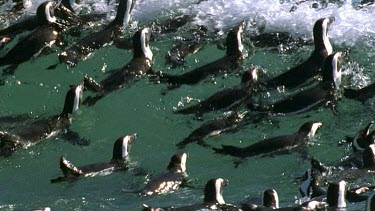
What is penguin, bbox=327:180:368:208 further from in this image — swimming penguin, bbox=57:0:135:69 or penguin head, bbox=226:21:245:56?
swimming penguin, bbox=57:0:135:69

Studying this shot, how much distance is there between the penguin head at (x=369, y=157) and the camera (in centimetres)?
1352

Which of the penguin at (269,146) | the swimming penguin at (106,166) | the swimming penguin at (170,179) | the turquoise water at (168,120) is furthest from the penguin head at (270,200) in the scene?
the swimming penguin at (106,166)

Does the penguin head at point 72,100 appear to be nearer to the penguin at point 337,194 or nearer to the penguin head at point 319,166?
→ the penguin head at point 319,166

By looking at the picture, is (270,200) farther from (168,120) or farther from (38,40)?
(38,40)

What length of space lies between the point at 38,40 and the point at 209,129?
3599 mm

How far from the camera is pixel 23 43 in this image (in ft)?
57.8

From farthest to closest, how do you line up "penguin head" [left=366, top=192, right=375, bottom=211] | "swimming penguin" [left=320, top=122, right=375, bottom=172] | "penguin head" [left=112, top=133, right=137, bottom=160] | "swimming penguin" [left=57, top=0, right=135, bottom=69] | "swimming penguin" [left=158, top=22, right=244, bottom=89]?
1. "swimming penguin" [left=57, top=0, right=135, bottom=69]
2. "swimming penguin" [left=158, top=22, right=244, bottom=89]
3. "penguin head" [left=112, top=133, right=137, bottom=160]
4. "swimming penguin" [left=320, top=122, right=375, bottom=172]
5. "penguin head" [left=366, top=192, right=375, bottom=211]

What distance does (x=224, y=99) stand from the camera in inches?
625

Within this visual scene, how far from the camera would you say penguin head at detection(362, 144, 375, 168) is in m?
13.5

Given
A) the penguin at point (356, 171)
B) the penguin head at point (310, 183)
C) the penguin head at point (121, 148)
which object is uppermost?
the penguin head at point (310, 183)

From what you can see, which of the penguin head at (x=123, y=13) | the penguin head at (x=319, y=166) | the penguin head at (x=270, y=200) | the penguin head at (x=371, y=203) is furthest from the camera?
the penguin head at (x=123, y=13)

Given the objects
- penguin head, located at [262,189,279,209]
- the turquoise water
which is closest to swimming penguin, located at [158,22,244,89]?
the turquoise water

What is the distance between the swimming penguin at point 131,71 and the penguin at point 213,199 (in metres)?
3.57

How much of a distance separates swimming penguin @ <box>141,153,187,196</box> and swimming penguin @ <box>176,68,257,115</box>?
60.6 inches
